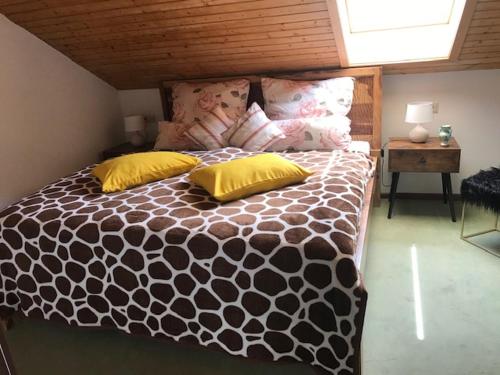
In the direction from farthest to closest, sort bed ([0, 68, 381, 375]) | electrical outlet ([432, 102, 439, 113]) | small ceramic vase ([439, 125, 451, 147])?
electrical outlet ([432, 102, 439, 113]), small ceramic vase ([439, 125, 451, 147]), bed ([0, 68, 381, 375])

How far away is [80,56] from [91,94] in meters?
0.39

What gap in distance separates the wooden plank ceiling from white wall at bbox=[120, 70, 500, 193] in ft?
0.34

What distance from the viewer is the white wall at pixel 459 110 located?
3.00 m

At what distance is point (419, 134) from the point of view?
9.74ft

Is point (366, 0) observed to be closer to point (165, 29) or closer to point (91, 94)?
point (165, 29)

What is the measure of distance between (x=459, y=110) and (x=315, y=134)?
1.21 meters

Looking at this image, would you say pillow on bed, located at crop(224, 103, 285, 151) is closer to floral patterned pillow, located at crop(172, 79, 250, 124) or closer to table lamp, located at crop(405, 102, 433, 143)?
floral patterned pillow, located at crop(172, 79, 250, 124)

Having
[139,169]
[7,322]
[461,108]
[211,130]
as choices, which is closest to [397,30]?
[461,108]

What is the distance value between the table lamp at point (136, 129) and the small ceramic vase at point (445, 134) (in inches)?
101

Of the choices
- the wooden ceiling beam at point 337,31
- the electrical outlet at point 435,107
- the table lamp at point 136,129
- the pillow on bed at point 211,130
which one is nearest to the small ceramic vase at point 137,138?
the table lamp at point 136,129

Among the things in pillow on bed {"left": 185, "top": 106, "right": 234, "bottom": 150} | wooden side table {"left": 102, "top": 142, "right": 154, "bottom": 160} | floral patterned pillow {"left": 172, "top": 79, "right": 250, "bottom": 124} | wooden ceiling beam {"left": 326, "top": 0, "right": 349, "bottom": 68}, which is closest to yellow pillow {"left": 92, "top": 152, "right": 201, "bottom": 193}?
pillow on bed {"left": 185, "top": 106, "right": 234, "bottom": 150}

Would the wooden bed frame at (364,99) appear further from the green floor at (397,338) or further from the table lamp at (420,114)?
the green floor at (397,338)

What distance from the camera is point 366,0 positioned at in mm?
2881

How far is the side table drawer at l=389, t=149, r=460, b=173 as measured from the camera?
2.83 meters
